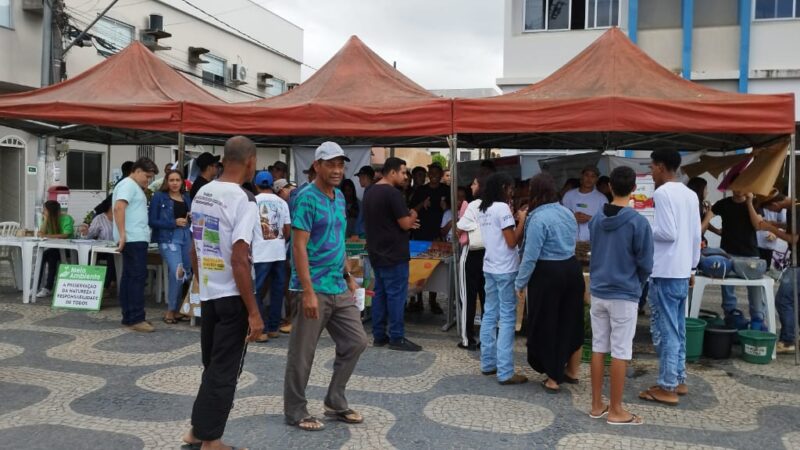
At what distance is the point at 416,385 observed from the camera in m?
5.14

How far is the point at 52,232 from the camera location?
28.2 feet

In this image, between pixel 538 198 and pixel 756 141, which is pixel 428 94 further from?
pixel 756 141

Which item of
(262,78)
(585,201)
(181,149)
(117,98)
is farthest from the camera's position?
(262,78)

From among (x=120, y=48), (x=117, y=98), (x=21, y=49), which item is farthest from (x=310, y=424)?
(x=120, y=48)

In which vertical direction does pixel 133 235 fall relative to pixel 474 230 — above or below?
below

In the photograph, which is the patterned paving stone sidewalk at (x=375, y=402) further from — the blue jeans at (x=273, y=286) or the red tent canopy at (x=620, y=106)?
the red tent canopy at (x=620, y=106)

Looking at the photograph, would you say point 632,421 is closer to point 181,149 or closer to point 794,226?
point 794,226

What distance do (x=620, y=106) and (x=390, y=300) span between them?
295cm

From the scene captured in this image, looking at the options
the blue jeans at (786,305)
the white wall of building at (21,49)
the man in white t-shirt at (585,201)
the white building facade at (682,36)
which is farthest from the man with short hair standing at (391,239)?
the white wall of building at (21,49)

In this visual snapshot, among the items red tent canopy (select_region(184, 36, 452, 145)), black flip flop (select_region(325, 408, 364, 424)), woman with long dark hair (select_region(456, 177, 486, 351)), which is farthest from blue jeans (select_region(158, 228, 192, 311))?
black flip flop (select_region(325, 408, 364, 424))

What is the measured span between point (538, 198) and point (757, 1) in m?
12.2

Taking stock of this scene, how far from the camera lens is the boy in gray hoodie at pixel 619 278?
4.21 m

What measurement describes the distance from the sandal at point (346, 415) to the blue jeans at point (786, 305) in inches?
180

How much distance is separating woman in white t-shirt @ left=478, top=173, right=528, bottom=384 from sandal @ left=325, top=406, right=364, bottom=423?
1.48m
